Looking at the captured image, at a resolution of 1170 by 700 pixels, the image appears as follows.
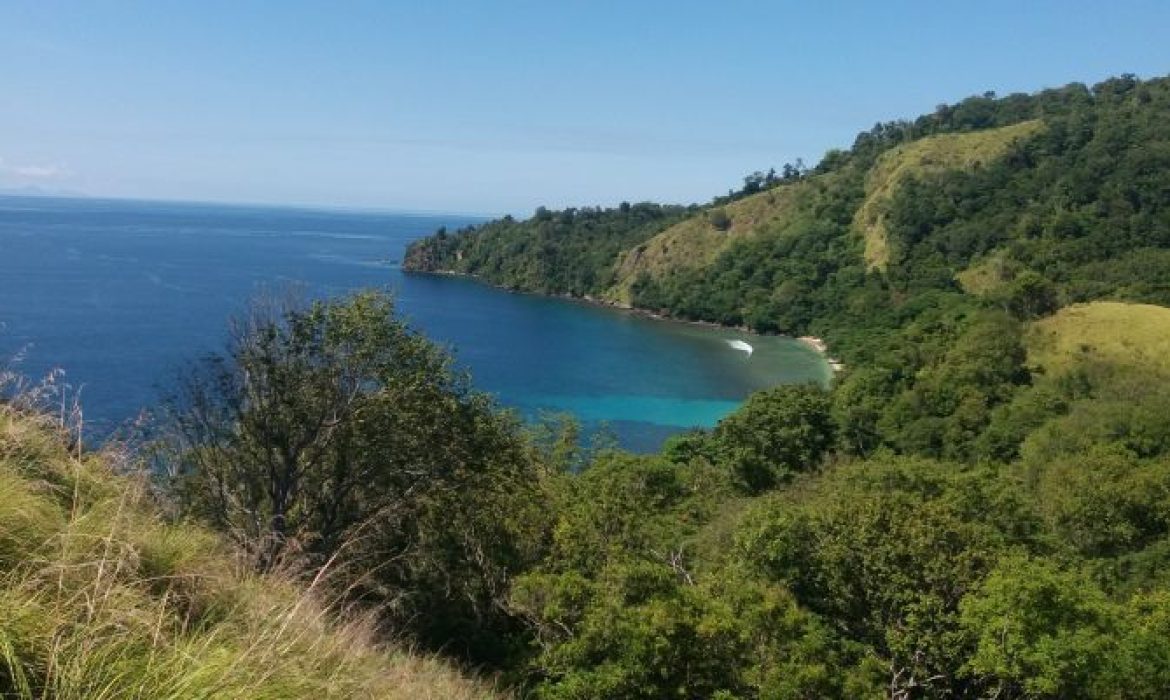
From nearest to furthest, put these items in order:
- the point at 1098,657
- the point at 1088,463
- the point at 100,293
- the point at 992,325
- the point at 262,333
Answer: the point at 1098,657, the point at 262,333, the point at 1088,463, the point at 992,325, the point at 100,293

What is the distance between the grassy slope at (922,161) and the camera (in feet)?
378

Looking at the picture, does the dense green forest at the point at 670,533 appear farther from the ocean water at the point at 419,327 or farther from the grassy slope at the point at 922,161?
the grassy slope at the point at 922,161

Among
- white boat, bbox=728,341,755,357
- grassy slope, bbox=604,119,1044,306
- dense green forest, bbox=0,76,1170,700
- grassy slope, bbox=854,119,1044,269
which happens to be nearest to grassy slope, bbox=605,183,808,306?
grassy slope, bbox=604,119,1044,306

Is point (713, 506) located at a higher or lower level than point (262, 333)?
lower

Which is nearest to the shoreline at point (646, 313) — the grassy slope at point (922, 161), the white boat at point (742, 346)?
the white boat at point (742, 346)

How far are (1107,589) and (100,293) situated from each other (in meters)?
84.5

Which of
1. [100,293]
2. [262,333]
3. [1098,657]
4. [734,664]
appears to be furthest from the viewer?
[100,293]

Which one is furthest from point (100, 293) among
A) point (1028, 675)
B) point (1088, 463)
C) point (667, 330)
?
point (1028, 675)

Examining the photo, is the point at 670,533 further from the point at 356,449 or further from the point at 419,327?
the point at 419,327

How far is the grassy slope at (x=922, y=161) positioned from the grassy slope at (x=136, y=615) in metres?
112

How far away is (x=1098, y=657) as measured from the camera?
1230cm

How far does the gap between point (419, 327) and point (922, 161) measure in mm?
104196

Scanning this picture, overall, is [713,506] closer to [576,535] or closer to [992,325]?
[576,535]

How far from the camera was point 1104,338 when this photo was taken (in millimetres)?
58406
